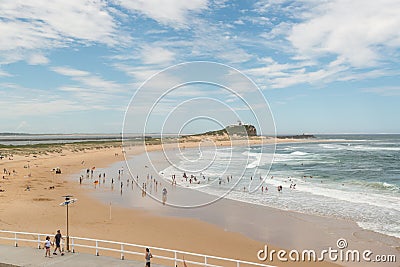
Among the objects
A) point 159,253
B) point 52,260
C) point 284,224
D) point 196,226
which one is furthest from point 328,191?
point 52,260

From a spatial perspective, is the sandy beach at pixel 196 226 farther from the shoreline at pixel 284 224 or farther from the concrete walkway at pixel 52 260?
the concrete walkway at pixel 52 260

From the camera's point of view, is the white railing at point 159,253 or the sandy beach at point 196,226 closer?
the white railing at point 159,253

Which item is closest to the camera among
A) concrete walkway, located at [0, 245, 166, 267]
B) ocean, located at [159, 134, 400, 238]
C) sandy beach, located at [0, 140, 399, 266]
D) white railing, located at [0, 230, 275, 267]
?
white railing, located at [0, 230, 275, 267]

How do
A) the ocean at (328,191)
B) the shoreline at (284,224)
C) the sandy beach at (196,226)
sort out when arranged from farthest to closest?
the ocean at (328,191) < the shoreline at (284,224) < the sandy beach at (196,226)

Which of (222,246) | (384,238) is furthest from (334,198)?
(222,246)

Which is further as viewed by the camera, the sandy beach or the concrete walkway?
the sandy beach

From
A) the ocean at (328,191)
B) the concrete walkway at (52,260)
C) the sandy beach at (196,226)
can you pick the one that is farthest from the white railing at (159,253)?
the ocean at (328,191)

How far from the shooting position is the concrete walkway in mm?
12438

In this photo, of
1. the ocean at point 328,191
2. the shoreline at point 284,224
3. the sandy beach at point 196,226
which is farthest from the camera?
the ocean at point 328,191

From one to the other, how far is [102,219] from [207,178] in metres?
22.6

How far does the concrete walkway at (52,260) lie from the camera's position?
1244cm

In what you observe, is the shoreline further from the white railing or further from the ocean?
the white railing

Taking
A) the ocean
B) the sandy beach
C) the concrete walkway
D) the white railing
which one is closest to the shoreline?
the sandy beach

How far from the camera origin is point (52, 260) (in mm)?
12812
